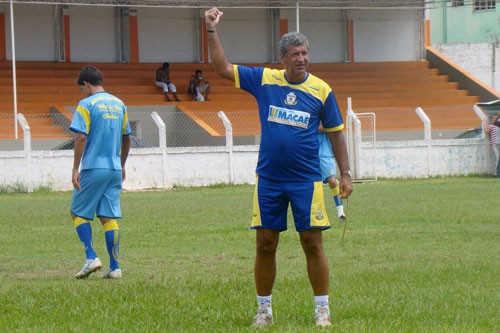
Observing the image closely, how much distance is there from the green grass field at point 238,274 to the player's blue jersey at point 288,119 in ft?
3.64

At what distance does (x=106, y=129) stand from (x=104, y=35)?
96.1ft

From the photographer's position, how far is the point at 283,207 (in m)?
7.02

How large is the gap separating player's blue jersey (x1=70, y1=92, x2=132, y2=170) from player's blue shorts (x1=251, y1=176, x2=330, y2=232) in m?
3.19

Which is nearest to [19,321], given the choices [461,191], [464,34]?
[461,191]

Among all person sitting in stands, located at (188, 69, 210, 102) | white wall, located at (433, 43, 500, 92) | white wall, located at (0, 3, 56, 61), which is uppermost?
white wall, located at (0, 3, 56, 61)

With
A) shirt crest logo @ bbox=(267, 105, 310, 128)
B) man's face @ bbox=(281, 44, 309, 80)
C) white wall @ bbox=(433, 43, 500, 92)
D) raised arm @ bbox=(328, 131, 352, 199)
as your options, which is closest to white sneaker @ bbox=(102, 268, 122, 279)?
raised arm @ bbox=(328, 131, 352, 199)

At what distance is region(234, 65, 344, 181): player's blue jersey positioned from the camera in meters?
6.94

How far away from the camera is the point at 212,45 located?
685 centimetres

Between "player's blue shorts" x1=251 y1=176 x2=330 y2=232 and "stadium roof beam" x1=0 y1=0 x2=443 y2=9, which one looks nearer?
"player's blue shorts" x1=251 y1=176 x2=330 y2=232

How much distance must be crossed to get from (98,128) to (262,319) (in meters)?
3.61

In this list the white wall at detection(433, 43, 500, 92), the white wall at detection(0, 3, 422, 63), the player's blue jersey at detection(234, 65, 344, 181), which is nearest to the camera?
the player's blue jersey at detection(234, 65, 344, 181)

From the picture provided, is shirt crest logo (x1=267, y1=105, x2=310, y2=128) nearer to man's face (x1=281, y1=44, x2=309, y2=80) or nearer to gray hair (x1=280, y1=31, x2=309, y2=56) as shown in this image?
man's face (x1=281, y1=44, x2=309, y2=80)

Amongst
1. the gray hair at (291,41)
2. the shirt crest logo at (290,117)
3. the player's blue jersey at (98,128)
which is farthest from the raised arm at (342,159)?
the player's blue jersey at (98,128)

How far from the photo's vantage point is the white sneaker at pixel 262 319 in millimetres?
6836
